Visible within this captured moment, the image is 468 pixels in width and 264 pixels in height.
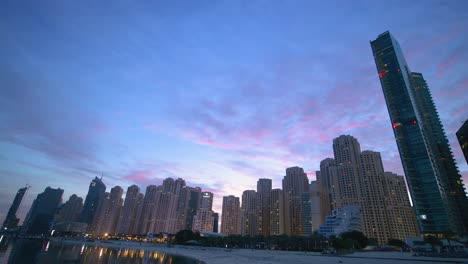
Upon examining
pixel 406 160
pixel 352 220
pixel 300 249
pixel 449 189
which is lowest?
pixel 300 249

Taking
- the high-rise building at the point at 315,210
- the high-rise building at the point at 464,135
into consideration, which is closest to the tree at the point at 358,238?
the high-rise building at the point at 464,135

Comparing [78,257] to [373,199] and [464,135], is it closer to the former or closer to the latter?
[464,135]

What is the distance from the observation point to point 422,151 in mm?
131125

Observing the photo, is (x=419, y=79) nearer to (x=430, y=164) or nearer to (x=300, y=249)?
(x=430, y=164)

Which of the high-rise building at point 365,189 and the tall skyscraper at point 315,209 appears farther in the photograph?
the tall skyscraper at point 315,209

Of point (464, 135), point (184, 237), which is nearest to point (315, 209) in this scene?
point (184, 237)

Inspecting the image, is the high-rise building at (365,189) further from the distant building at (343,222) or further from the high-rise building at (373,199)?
the distant building at (343,222)

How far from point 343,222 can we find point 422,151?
5777 cm

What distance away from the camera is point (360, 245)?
105 m

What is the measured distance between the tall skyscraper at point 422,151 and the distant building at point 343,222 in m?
29.3

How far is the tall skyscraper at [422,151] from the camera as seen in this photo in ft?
402

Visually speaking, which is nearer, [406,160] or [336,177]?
[406,160]

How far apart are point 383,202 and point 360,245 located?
73.3 metres

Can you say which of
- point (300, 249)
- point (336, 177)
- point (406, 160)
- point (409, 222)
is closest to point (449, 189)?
point (409, 222)
